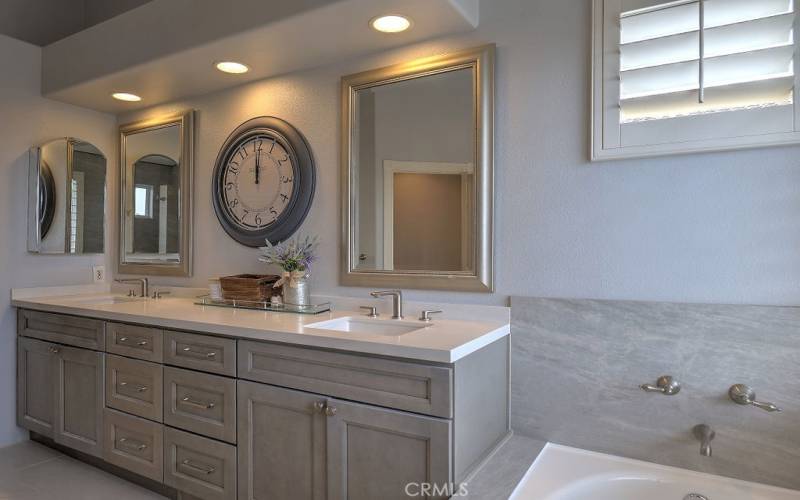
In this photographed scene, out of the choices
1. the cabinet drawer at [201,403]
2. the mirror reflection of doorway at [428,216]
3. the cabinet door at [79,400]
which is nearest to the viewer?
the cabinet drawer at [201,403]

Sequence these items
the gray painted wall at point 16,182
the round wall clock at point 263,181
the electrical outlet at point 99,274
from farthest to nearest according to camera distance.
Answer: the electrical outlet at point 99,274 < the gray painted wall at point 16,182 < the round wall clock at point 263,181

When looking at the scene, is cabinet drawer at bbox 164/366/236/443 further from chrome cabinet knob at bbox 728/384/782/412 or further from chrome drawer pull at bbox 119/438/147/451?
chrome cabinet knob at bbox 728/384/782/412

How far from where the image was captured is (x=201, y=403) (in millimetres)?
1981

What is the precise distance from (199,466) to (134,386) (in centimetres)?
53

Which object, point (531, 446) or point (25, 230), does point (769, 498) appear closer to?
point (531, 446)

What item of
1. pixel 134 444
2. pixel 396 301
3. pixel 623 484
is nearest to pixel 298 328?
pixel 396 301

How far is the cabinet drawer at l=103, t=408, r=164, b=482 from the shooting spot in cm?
212

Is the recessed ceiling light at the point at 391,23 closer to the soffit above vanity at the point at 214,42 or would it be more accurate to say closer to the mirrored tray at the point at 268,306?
the soffit above vanity at the point at 214,42

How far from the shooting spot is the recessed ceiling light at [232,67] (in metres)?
2.42

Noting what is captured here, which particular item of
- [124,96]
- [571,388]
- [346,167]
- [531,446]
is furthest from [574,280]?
[124,96]

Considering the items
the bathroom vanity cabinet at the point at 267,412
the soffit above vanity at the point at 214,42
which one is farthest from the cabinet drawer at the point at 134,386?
the soffit above vanity at the point at 214,42

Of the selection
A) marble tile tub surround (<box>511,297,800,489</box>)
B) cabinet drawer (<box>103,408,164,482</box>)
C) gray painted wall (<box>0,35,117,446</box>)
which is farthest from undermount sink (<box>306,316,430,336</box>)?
gray painted wall (<box>0,35,117,446</box>)

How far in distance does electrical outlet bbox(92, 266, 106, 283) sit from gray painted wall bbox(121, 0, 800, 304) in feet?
6.87

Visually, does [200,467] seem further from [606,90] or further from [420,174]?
[606,90]
